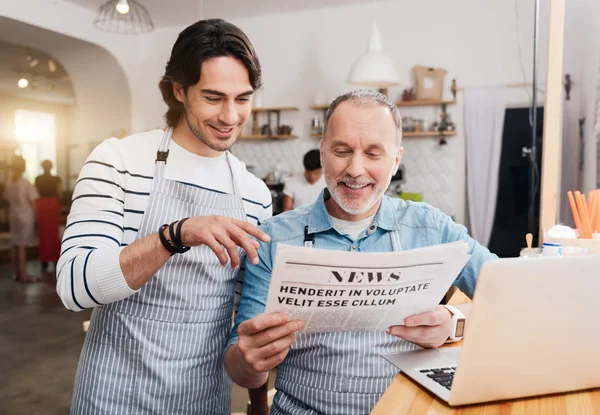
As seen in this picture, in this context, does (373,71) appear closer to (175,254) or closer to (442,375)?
(175,254)

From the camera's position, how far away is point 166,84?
5.57ft

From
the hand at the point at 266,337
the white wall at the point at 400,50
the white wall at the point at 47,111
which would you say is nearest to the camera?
the hand at the point at 266,337

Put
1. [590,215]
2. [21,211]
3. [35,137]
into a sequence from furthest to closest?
[35,137] → [21,211] → [590,215]

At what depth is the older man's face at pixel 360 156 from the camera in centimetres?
150

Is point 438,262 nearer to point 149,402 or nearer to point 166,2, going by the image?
point 149,402

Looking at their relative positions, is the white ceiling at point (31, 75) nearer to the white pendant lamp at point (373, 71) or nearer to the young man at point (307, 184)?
the young man at point (307, 184)

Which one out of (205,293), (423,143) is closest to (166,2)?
(423,143)

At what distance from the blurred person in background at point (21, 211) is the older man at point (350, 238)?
659 cm

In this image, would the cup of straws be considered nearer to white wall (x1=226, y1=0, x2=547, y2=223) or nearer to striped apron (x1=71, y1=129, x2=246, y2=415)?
striped apron (x1=71, y1=129, x2=246, y2=415)

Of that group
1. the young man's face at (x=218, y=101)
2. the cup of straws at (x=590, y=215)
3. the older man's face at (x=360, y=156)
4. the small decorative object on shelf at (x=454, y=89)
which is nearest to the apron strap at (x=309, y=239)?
the older man's face at (x=360, y=156)

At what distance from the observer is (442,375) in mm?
1136

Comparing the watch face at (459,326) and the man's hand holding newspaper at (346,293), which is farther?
the watch face at (459,326)

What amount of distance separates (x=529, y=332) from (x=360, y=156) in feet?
2.29

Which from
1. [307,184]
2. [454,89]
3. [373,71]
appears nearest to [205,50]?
[307,184]
